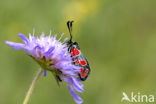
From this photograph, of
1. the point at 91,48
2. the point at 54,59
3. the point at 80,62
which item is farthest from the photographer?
the point at 91,48

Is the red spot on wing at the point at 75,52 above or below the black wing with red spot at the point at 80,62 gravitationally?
above

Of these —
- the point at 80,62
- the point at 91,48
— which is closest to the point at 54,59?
the point at 80,62

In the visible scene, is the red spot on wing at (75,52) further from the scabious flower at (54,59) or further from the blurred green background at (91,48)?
the blurred green background at (91,48)

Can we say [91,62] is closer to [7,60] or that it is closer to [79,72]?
[7,60]

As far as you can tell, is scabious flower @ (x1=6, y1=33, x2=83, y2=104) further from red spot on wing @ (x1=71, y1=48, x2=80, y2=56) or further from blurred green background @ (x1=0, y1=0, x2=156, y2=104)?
blurred green background @ (x1=0, y1=0, x2=156, y2=104)

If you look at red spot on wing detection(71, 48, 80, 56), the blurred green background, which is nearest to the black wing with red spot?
red spot on wing detection(71, 48, 80, 56)

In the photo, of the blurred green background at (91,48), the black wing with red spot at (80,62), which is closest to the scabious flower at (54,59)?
the black wing with red spot at (80,62)

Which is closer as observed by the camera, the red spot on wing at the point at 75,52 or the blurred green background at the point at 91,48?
the red spot on wing at the point at 75,52

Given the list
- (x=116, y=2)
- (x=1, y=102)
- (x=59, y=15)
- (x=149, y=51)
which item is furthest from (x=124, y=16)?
(x=1, y=102)

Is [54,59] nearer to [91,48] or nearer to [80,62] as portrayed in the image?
[80,62]
